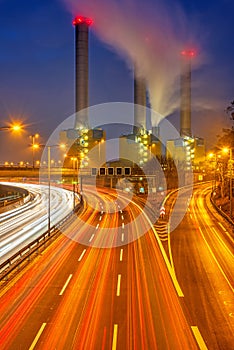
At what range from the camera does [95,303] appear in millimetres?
18453

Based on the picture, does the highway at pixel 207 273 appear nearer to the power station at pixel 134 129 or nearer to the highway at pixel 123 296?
the highway at pixel 123 296

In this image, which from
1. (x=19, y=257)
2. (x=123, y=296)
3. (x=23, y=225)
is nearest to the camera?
(x=123, y=296)

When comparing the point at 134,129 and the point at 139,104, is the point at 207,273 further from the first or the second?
the point at 134,129

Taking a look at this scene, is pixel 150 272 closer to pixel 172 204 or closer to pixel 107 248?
pixel 107 248

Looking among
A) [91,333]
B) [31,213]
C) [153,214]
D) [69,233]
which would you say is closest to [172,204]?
[153,214]

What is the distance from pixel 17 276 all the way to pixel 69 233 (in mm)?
15947

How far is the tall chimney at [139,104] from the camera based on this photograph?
552 ft

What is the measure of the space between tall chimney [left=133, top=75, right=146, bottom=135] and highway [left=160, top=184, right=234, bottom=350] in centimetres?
12725

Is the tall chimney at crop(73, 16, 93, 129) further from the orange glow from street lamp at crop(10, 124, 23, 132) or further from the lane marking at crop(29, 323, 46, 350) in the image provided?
the lane marking at crop(29, 323, 46, 350)

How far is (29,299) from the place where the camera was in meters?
19.0

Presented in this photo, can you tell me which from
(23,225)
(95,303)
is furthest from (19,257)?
(23,225)

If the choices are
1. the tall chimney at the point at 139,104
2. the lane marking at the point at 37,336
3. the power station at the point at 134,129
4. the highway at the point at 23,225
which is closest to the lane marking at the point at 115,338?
the lane marking at the point at 37,336

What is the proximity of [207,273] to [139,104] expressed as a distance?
150 m

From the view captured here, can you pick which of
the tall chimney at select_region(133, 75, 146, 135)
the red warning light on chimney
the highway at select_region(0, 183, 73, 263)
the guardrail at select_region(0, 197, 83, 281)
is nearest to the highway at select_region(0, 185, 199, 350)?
the guardrail at select_region(0, 197, 83, 281)
